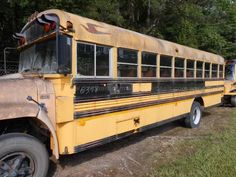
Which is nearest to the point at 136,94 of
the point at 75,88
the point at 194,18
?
the point at 75,88

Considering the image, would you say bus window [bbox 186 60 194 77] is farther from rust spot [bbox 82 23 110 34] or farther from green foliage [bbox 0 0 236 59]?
green foliage [bbox 0 0 236 59]

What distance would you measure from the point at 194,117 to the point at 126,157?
3.43m

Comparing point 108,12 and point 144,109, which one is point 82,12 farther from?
point 144,109

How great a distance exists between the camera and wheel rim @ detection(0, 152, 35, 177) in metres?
3.41

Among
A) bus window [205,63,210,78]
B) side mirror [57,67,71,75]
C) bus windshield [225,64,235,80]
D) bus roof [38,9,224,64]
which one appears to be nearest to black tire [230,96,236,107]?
bus windshield [225,64,235,80]

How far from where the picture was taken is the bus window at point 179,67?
22.5 feet

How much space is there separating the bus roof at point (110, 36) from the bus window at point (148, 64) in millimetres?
105

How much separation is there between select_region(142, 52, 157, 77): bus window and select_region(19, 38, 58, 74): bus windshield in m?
2.08

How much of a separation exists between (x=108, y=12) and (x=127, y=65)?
847 centimetres

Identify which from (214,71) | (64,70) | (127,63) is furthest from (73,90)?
(214,71)

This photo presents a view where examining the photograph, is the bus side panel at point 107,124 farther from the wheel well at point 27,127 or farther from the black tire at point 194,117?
the black tire at point 194,117

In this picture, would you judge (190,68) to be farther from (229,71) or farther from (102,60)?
(229,71)

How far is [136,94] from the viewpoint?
5.38 metres

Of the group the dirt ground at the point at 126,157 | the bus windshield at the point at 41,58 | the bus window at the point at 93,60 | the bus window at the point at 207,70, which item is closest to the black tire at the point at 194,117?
the dirt ground at the point at 126,157
